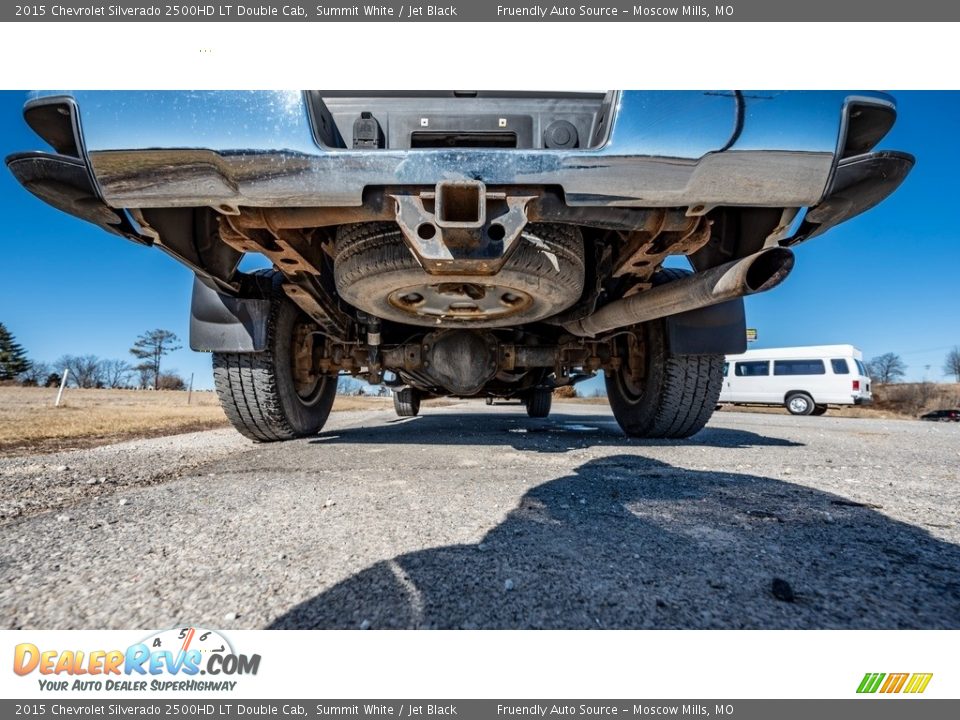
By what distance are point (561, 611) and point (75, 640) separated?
677mm

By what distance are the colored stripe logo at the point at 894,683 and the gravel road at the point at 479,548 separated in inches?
2.2

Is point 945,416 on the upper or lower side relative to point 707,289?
lower

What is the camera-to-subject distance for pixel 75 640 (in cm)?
55

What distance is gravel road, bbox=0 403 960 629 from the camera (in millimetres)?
574

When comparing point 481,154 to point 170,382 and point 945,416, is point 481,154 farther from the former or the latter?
point 170,382

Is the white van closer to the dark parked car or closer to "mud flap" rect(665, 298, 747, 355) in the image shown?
the dark parked car

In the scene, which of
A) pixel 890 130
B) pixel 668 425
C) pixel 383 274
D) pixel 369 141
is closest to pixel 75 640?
pixel 383 274

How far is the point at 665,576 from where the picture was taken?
66 centimetres

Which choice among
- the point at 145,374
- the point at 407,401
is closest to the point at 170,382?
the point at 145,374

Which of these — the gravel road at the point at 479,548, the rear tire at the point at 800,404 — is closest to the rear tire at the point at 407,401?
the gravel road at the point at 479,548

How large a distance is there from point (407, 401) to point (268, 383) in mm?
2998

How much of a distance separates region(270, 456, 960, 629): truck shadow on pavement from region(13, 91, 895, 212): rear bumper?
83cm

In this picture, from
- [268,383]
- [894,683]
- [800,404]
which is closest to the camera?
[894,683]

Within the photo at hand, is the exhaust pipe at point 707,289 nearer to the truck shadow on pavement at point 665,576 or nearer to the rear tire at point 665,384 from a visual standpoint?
the rear tire at point 665,384
